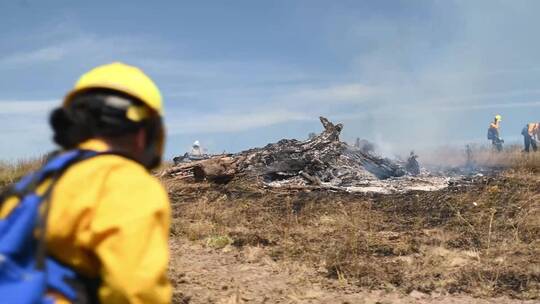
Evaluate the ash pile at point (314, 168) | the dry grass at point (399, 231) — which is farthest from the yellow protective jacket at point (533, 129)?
the dry grass at point (399, 231)

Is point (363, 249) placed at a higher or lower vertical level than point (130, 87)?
lower

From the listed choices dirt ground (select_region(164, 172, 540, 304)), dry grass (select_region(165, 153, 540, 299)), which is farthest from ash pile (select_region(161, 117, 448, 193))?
dirt ground (select_region(164, 172, 540, 304))

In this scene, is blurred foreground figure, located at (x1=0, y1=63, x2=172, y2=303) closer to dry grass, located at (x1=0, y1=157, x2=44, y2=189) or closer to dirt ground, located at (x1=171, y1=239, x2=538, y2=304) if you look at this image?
dirt ground, located at (x1=171, y1=239, x2=538, y2=304)

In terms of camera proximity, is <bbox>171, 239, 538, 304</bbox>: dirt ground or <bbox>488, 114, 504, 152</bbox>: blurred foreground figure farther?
<bbox>488, 114, 504, 152</bbox>: blurred foreground figure

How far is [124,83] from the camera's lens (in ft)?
5.59

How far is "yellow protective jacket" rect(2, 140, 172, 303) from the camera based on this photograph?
1470mm

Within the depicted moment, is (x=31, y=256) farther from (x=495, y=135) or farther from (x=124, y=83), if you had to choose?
(x=495, y=135)

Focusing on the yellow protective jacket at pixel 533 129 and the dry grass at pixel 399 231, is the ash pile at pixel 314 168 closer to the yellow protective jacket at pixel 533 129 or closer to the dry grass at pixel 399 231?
the dry grass at pixel 399 231

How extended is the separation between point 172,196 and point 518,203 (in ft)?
19.9

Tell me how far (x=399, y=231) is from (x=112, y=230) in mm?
6330

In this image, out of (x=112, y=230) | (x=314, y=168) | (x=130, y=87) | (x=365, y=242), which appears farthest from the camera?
(x=314, y=168)

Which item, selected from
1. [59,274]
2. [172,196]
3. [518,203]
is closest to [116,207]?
Answer: [59,274]

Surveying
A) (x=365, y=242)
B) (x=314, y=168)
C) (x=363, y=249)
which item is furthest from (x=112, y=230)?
(x=314, y=168)

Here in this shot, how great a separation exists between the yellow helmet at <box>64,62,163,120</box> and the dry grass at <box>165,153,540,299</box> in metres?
4.22
